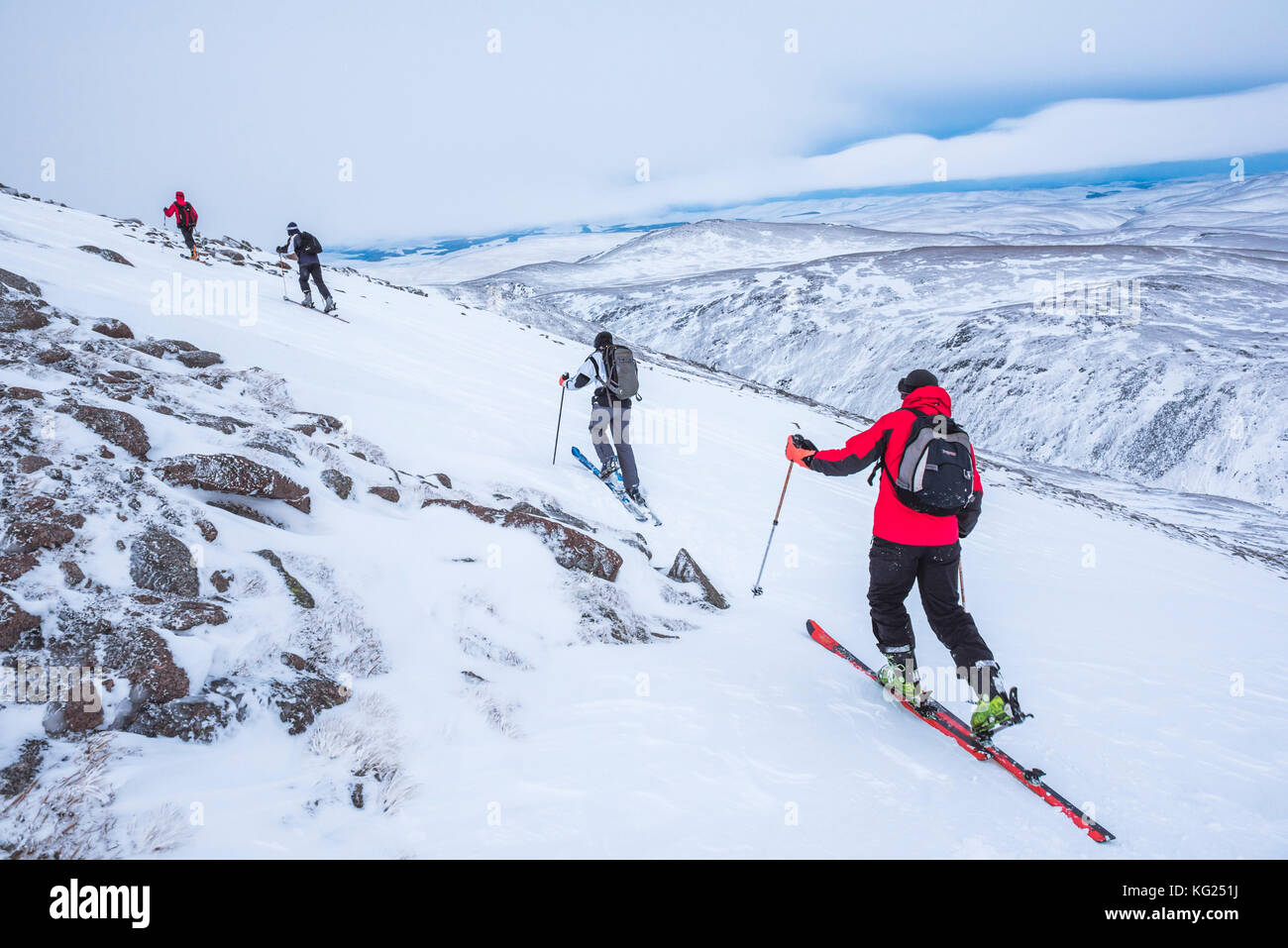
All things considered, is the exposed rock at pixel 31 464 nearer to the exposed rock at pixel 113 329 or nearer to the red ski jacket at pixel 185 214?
the exposed rock at pixel 113 329

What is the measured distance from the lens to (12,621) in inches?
140

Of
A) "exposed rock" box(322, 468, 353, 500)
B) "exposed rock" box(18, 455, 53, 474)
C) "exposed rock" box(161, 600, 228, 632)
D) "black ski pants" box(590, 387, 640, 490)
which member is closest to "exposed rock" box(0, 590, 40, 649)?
"exposed rock" box(161, 600, 228, 632)

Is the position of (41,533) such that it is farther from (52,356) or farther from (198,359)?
(198,359)

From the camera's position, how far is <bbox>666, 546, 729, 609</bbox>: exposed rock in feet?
24.3

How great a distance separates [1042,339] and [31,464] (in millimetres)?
45270

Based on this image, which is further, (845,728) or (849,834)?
(845,728)

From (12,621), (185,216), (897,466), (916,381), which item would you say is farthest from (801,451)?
(185,216)

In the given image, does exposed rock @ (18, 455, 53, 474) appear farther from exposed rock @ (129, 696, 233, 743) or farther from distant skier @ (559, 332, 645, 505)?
distant skier @ (559, 332, 645, 505)

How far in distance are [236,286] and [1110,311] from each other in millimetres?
47655

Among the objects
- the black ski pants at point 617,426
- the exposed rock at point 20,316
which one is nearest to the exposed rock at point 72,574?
the exposed rock at point 20,316

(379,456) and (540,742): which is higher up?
(379,456)

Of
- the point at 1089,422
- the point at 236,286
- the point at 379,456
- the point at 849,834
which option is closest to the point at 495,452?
the point at 379,456

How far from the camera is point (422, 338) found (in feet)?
55.9

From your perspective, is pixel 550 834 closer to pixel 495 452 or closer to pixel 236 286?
pixel 495 452
